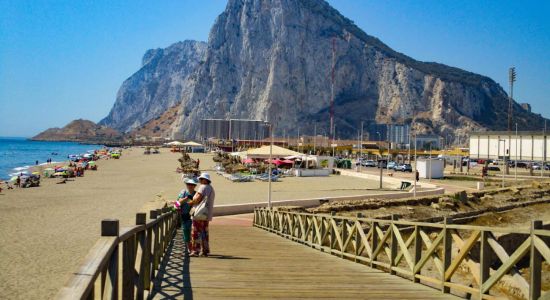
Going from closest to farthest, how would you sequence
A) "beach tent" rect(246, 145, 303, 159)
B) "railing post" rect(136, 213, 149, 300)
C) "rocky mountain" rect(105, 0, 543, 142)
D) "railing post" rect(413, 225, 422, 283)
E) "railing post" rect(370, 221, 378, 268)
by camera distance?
"railing post" rect(136, 213, 149, 300) < "railing post" rect(413, 225, 422, 283) < "railing post" rect(370, 221, 378, 268) < "beach tent" rect(246, 145, 303, 159) < "rocky mountain" rect(105, 0, 543, 142)

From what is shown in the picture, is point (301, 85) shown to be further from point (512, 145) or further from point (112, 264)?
point (112, 264)

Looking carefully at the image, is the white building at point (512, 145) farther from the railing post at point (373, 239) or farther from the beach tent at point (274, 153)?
the railing post at point (373, 239)

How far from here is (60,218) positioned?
922 inches

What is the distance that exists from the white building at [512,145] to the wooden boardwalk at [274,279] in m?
50.4

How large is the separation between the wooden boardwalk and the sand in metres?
5.26

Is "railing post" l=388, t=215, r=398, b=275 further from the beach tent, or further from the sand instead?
the beach tent

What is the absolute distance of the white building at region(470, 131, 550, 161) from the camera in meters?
56.8

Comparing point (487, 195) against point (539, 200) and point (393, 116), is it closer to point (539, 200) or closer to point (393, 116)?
point (539, 200)

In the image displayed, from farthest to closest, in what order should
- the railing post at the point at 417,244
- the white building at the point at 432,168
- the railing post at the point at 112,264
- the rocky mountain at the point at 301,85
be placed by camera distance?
the rocky mountain at the point at 301,85 → the white building at the point at 432,168 → the railing post at the point at 417,244 → the railing post at the point at 112,264

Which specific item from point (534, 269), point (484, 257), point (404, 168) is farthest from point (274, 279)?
point (404, 168)

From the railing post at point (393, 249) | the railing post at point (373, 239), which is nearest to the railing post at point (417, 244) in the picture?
the railing post at point (393, 249)

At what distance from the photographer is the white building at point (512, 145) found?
5678 cm

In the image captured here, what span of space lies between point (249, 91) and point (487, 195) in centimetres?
15845

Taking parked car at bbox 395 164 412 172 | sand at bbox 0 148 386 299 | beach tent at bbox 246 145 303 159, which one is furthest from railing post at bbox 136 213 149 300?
parked car at bbox 395 164 412 172
